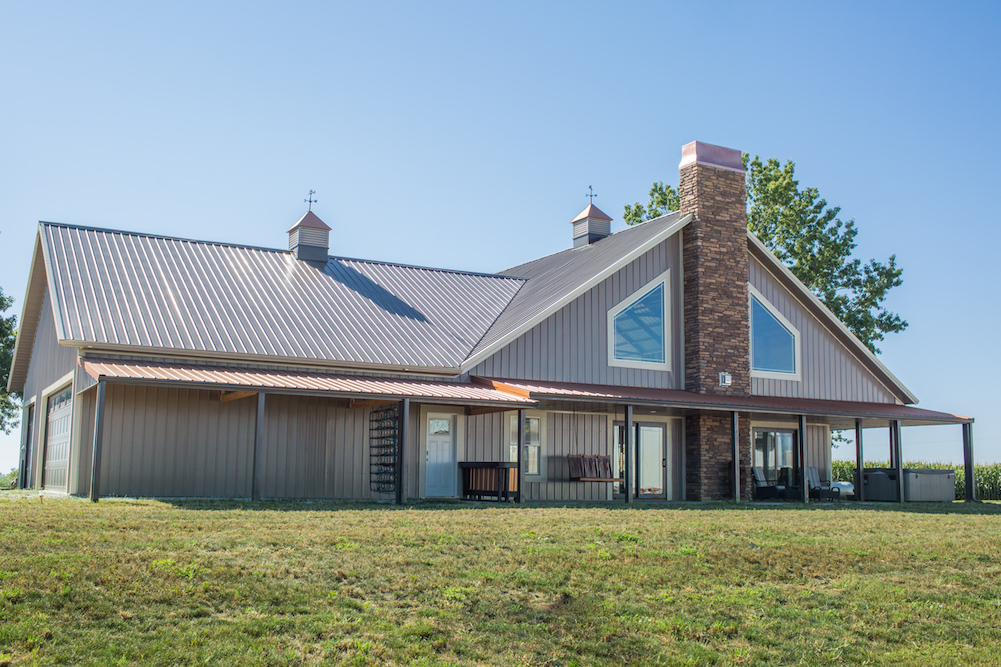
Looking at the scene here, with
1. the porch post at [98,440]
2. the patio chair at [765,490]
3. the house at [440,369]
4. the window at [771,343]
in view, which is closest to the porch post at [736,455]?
the house at [440,369]

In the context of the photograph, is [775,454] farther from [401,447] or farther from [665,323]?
[401,447]

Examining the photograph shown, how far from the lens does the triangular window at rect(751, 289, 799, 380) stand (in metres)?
23.2

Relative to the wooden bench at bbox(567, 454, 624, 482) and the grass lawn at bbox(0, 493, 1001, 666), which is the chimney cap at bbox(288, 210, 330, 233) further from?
the grass lawn at bbox(0, 493, 1001, 666)

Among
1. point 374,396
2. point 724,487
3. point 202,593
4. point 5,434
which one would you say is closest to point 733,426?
point 724,487

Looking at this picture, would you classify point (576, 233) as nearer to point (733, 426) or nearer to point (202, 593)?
point (733, 426)

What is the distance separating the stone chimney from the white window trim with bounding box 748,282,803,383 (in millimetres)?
377

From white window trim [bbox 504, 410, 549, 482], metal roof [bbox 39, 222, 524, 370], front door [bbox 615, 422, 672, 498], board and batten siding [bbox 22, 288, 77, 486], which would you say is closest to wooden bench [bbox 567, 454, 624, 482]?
white window trim [bbox 504, 410, 549, 482]

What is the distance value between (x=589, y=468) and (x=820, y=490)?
5.83m

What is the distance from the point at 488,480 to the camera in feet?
59.9

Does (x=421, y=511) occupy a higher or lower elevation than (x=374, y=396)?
lower

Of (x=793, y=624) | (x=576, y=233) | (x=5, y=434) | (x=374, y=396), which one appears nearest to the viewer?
(x=793, y=624)

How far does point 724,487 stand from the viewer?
2177 centimetres

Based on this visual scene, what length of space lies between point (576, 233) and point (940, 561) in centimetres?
1739

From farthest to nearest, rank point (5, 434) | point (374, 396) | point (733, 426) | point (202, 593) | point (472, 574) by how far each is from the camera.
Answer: point (5, 434)
point (733, 426)
point (374, 396)
point (472, 574)
point (202, 593)
